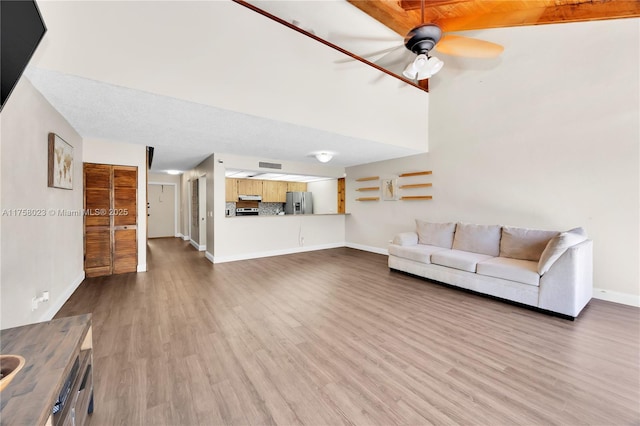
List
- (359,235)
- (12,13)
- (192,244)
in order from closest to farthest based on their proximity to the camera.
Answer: (12,13) < (359,235) < (192,244)

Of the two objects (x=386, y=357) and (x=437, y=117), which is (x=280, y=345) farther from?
(x=437, y=117)

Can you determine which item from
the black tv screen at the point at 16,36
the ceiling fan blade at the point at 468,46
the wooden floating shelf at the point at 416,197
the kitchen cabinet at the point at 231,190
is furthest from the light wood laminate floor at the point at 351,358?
the kitchen cabinet at the point at 231,190

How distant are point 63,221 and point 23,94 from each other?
1599mm

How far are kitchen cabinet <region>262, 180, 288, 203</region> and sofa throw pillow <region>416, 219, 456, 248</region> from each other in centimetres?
520

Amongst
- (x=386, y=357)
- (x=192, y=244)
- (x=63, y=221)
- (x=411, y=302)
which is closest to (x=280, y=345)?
(x=386, y=357)

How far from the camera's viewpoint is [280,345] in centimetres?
219

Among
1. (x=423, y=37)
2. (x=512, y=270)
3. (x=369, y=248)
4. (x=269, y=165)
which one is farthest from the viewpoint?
(x=369, y=248)

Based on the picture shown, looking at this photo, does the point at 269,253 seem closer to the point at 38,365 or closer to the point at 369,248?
the point at 369,248

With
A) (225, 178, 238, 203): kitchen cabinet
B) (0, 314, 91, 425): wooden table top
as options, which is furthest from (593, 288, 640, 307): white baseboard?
(225, 178, 238, 203): kitchen cabinet

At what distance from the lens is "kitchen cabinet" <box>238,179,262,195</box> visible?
8062 mm

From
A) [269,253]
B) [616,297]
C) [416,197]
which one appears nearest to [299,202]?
[269,253]

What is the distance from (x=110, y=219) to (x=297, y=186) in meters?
5.73

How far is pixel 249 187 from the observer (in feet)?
26.9

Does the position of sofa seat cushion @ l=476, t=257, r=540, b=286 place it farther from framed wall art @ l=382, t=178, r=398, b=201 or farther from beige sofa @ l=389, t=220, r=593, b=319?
framed wall art @ l=382, t=178, r=398, b=201
